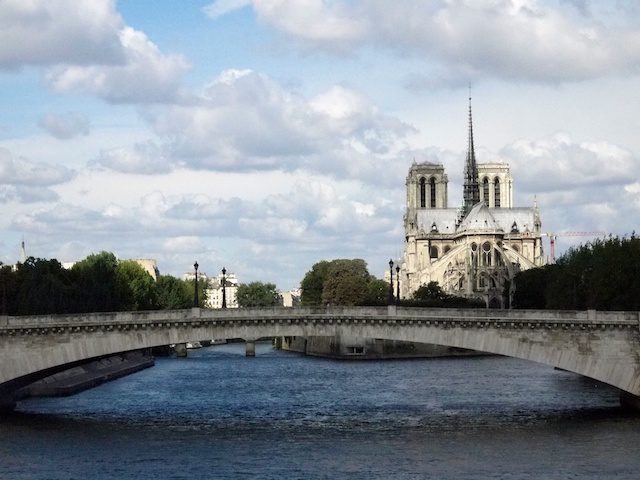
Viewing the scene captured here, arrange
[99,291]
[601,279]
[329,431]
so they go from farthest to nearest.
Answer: [99,291] → [601,279] → [329,431]

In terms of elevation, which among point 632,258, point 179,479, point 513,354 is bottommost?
point 179,479

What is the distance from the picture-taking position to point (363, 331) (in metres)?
69.8

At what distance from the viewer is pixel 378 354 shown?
14062cm

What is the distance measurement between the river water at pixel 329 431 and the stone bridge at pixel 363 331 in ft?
9.12

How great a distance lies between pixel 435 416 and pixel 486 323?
541 centimetres

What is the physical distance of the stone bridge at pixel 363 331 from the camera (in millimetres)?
66438

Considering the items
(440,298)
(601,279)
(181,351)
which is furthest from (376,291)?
(601,279)

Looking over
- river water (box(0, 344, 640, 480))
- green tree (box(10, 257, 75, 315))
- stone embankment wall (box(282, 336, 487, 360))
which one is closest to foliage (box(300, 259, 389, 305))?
stone embankment wall (box(282, 336, 487, 360))

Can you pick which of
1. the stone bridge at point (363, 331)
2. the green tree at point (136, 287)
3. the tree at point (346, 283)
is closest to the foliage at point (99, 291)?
the green tree at point (136, 287)

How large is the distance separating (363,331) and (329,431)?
794 cm

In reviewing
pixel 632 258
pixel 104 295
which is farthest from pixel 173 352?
pixel 632 258

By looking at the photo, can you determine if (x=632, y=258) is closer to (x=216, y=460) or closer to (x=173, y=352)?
(x=216, y=460)

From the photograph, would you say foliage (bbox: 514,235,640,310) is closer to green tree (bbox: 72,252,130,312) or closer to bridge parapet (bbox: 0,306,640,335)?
bridge parapet (bbox: 0,306,640,335)

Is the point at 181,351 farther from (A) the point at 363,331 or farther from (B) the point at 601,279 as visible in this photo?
(A) the point at 363,331
